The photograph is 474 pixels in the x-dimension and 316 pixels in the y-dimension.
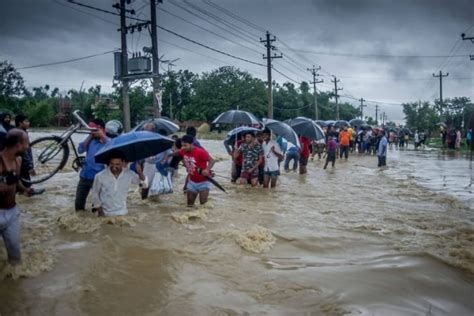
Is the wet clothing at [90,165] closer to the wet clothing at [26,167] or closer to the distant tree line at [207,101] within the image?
the wet clothing at [26,167]

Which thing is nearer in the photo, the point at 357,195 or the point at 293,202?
the point at 293,202

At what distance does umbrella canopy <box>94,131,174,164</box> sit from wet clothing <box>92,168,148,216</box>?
0.25m

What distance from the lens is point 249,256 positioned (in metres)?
5.13

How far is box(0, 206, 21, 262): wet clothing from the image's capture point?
4000 mm

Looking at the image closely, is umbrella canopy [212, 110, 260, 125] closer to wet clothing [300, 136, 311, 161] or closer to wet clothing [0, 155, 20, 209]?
wet clothing [300, 136, 311, 161]

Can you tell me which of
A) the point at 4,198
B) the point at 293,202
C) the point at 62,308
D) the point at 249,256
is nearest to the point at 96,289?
the point at 62,308

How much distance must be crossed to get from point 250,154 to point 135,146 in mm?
4558

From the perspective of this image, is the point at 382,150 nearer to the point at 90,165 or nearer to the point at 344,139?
the point at 344,139

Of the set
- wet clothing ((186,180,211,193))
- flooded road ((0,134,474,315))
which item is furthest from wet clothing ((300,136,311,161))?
wet clothing ((186,180,211,193))

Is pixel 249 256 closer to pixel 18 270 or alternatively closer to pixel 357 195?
pixel 18 270

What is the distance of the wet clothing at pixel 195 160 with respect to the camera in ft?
24.2

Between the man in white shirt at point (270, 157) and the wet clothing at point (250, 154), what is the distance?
17 centimetres

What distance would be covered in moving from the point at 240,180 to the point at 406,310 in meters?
7.19

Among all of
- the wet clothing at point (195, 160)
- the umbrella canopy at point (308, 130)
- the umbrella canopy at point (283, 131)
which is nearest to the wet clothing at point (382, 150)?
the umbrella canopy at point (308, 130)
